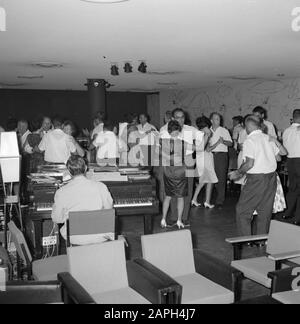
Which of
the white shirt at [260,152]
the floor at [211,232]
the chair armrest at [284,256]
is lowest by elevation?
the floor at [211,232]

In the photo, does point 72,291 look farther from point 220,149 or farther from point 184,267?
point 220,149

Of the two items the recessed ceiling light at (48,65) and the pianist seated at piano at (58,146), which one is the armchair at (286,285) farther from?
the recessed ceiling light at (48,65)

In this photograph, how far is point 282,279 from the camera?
112 inches

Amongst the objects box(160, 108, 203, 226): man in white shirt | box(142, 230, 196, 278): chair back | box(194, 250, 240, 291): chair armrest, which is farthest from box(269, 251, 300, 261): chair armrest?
box(160, 108, 203, 226): man in white shirt

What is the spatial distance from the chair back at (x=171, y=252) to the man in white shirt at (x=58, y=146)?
3.39 metres

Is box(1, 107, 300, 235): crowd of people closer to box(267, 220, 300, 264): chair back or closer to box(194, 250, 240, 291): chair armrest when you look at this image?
box(267, 220, 300, 264): chair back

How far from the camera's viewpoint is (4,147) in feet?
12.9

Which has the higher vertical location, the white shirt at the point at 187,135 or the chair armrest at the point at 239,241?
the white shirt at the point at 187,135

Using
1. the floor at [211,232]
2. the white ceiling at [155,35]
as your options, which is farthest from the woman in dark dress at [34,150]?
the floor at [211,232]

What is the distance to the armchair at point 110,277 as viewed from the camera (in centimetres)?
273

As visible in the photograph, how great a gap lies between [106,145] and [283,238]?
12.0 ft

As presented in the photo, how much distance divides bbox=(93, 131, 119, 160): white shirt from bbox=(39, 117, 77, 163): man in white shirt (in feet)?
1.41

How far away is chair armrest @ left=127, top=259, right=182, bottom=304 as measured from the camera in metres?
2.60

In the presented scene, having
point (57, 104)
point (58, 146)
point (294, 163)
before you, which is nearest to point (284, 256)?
point (294, 163)
